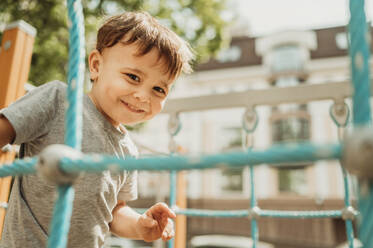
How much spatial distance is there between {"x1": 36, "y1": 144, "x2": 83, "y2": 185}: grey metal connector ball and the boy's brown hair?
38 cm

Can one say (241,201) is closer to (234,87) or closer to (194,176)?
(194,176)

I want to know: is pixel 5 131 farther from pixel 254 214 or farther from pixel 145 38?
pixel 254 214

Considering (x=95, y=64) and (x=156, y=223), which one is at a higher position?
(x=95, y=64)

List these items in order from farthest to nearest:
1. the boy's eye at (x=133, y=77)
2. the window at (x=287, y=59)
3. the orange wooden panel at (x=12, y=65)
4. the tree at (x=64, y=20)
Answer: the window at (x=287, y=59) < the tree at (x=64, y=20) < the orange wooden panel at (x=12, y=65) < the boy's eye at (x=133, y=77)

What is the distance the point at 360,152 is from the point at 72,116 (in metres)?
0.32

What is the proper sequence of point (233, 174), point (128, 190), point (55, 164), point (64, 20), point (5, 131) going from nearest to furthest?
point (55, 164)
point (5, 131)
point (128, 190)
point (64, 20)
point (233, 174)

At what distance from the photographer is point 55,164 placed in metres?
0.37

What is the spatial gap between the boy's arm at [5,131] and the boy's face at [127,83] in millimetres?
213

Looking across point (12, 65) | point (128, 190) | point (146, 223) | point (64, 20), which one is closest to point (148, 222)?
point (146, 223)

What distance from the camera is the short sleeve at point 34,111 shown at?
55 centimetres

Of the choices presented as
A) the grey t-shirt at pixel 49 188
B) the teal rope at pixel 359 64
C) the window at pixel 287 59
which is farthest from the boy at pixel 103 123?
the window at pixel 287 59

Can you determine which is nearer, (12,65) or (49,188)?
(49,188)

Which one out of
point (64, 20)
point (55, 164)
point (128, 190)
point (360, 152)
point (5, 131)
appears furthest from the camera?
point (64, 20)

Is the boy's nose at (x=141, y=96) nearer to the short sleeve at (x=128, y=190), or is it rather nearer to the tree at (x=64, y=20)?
the short sleeve at (x=128, y=190)
